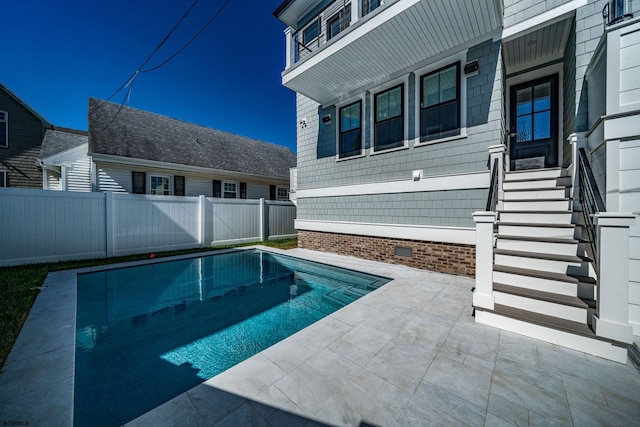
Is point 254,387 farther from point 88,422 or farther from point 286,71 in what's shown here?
point 286,71

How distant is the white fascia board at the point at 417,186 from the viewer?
561cm

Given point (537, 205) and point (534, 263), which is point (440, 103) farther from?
point (534, 263)

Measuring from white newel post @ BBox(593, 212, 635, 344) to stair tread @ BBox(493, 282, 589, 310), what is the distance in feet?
1.20

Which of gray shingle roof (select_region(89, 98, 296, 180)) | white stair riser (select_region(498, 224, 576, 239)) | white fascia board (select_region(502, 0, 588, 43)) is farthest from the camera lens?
gray shingle roof (select_region(89, 98, 296, 180))

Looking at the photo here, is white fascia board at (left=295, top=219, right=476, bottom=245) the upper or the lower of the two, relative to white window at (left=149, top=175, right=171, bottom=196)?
lower

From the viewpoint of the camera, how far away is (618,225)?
8.53ft

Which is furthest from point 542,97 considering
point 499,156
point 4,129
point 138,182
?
point 4,129

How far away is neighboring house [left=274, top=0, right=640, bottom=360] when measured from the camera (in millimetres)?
3225

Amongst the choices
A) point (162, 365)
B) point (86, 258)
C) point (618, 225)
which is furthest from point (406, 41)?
point (86, 258)

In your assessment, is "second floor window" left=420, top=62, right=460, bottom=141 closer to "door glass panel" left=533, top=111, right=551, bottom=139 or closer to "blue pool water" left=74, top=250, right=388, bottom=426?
"door glass panel" left=533, top=111, right=551, bottom=139

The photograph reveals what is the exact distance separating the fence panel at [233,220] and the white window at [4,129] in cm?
1244

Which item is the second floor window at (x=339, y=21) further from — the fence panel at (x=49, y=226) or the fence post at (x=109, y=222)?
the fence panel at (x=49, y=226)

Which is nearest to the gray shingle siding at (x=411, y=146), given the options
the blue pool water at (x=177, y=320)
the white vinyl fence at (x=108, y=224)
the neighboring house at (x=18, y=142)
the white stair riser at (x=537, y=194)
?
the white stair riser at (x=537, y=194)

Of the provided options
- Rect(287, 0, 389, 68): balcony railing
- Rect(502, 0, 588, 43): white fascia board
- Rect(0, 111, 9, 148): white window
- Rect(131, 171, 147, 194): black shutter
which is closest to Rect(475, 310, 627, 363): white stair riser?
Rect(502, 0, 588, 43): white fascia board
